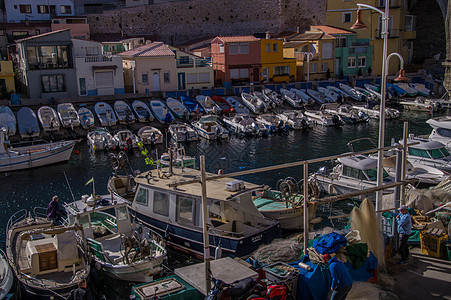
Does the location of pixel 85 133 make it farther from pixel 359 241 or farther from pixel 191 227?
pixel 359 241

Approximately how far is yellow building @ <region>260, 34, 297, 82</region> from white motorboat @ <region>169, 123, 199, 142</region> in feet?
50.9

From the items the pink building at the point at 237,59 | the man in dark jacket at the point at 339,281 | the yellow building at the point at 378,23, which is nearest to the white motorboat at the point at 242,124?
the pink building at the point at 237,59

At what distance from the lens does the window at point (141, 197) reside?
Answer: 1638 centimetres

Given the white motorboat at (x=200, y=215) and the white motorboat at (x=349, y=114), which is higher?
the white motorboat at (x=200, y=215)

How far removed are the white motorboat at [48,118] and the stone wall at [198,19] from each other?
3009cm

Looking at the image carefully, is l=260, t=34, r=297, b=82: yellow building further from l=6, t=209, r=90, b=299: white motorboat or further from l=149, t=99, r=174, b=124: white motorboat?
l=6, t=209, r=90, b=299: white motorboat

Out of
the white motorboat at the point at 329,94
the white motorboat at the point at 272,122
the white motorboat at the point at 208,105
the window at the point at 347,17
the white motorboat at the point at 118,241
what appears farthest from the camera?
the window at the point at 347,17

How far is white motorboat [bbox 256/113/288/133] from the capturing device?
3572 cm

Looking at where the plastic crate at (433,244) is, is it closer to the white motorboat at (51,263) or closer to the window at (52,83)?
the white motorboat at (51,263)

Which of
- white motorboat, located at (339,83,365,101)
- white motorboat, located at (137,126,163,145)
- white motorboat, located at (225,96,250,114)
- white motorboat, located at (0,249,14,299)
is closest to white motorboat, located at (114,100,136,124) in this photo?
white motorboat, located at (137,126,163,145)

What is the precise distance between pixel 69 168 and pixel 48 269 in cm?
1558

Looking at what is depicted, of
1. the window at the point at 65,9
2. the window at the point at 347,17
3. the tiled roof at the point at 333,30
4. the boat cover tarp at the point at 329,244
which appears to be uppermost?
the window at the point at 65,9

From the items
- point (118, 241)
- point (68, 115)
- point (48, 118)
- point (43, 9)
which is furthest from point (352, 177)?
point (43, 9)

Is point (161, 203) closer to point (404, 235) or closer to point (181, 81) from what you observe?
point (404, 235)
